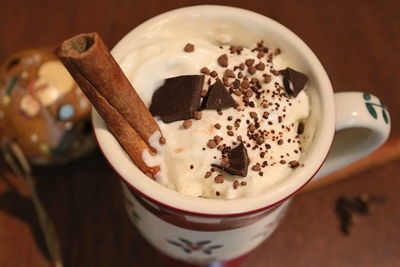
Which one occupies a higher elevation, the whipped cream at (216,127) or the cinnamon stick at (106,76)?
the cinnamon stick at (106,76)

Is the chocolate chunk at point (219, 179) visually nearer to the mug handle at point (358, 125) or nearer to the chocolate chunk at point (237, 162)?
the chocolate chunk at point (237, 162)

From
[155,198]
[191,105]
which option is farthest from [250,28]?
[155,198]

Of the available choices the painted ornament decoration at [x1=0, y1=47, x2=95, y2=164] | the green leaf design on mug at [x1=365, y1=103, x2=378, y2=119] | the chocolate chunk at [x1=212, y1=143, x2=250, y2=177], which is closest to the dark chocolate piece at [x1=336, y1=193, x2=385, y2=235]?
the green leaf design on mug at [x1=365, y1=103, x2=378, y2=119]

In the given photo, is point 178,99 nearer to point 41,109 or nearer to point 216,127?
point 216,127

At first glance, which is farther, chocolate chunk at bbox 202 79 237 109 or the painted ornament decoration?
the painted ornament decoration

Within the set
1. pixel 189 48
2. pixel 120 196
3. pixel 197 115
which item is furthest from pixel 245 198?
pixel 120 196

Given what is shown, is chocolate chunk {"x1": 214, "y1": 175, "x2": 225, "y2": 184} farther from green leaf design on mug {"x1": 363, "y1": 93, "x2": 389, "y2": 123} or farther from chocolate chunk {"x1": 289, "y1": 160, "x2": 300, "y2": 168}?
green leaf design on mug {"x1": 363, "y1": 93, "x2": 389, "y2": 123}

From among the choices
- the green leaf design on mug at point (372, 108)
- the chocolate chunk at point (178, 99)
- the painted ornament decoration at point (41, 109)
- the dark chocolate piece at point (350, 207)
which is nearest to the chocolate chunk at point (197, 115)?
the chocolate chunk at point (178, 99)

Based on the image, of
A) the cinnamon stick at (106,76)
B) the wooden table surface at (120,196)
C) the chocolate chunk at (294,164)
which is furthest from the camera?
the wooden table surface at (120,196)
